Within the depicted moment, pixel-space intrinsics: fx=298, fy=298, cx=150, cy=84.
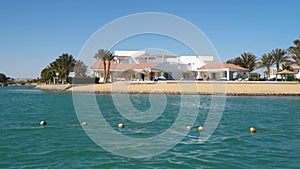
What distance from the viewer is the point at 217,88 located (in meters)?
42.3

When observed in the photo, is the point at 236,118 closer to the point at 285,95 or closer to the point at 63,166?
the point at 63,166

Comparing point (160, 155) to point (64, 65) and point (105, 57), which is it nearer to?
point (105, 57)

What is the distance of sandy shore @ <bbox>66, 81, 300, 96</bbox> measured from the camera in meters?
39.7

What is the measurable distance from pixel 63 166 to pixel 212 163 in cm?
407

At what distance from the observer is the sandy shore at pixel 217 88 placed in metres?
39.7

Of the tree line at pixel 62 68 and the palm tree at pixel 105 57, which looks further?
the tree line at pixel 62 68

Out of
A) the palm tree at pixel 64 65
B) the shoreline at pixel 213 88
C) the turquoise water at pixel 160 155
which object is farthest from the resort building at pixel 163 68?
the turquoise water at pixel 160 155

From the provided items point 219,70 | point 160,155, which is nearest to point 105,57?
point 219,70

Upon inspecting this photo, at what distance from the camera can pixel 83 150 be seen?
9633 millimetres

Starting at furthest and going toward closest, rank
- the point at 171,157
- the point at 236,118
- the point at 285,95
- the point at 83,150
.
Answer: the point at 285,95, the point at 236,118, the point at 83,150, the point at 171,157

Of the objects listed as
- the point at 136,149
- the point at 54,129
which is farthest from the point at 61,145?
the point at 54,129

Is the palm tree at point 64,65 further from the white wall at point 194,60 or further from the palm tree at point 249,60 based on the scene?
the palm tree at point 249,60

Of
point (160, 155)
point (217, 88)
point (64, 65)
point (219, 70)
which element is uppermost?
point (64, 65)

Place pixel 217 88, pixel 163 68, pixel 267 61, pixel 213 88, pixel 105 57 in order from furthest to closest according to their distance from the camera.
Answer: pixel 267 61 → pixel 163 68 → pixel 105 57 → pixel 217 88 → pixel 213 88
